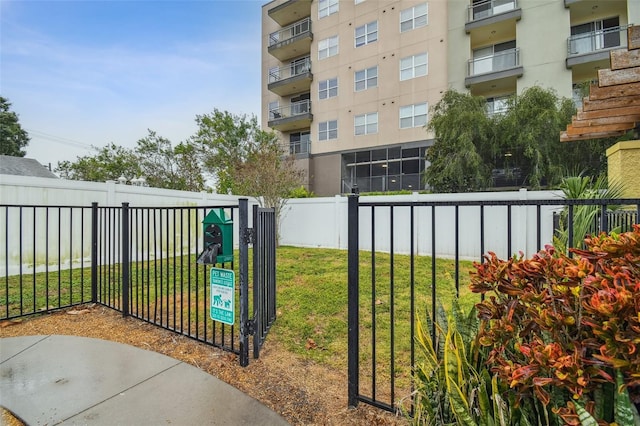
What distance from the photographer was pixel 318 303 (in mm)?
4328

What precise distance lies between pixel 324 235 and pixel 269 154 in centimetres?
326

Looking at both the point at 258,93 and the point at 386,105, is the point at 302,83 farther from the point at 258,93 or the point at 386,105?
the point at 386,105

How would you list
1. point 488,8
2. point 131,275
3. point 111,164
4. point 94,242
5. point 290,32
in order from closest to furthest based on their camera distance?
point 131,275 < point 94,242 < point 488,8 < point 111,164 < point 290,32

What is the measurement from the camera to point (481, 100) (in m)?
12.6

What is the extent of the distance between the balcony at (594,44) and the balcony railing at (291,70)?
1288 centimetres

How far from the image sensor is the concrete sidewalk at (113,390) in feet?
6.24

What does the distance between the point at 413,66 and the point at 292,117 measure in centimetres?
756

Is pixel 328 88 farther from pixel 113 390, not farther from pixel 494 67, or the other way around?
pixel 113 390

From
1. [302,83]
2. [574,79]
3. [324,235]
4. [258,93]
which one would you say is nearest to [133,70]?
[324,235]

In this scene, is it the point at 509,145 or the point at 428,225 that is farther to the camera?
the point at 509,145

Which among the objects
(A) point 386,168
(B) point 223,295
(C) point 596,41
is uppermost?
(C) point 596,41

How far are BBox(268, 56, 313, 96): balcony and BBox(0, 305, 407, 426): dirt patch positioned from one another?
1789cm

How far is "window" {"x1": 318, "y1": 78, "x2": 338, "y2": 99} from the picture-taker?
18156mm

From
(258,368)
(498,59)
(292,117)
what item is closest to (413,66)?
(498,59)
